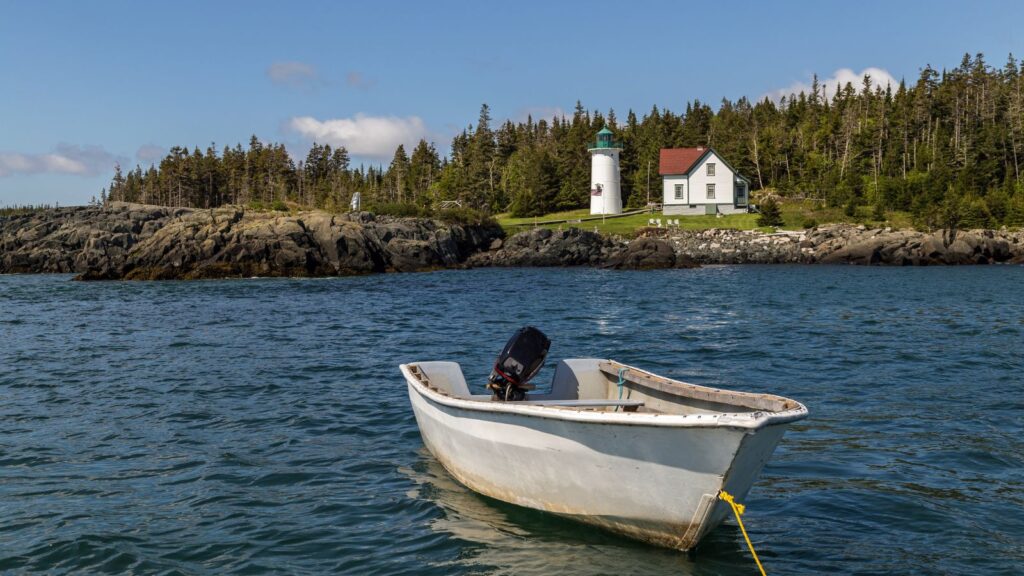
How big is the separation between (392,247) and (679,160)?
38.2m

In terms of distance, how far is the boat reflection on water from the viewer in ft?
27.2

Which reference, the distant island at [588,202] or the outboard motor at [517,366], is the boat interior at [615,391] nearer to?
the outboard motor at [517,366]

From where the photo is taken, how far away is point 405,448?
13.0 m

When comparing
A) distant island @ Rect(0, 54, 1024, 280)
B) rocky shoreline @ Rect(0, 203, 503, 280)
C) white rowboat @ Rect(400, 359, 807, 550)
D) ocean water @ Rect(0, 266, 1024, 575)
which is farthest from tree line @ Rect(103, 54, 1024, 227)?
white rowboat @ Rect(400, 359, 807, 550)

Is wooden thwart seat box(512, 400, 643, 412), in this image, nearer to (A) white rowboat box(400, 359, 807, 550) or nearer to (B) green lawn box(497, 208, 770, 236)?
(A) white rowboat box(400, 359, 807, 550)

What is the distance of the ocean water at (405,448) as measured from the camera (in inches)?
344

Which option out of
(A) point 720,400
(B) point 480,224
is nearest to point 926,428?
(A) point 720,400

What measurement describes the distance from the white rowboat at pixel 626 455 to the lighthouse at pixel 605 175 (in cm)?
8414

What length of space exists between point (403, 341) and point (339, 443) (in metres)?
12.4

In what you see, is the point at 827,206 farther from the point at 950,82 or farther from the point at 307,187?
the point at 307,187

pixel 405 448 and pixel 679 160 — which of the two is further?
pixel 679 160

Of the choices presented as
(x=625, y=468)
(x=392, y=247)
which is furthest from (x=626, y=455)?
(x=392, y=247)

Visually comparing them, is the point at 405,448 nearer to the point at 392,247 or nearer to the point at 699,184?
the point at 392,247

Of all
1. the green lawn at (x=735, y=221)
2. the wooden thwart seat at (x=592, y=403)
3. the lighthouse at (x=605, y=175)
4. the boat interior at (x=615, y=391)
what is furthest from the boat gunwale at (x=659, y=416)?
the lighthouse at (x=605, y=175)
